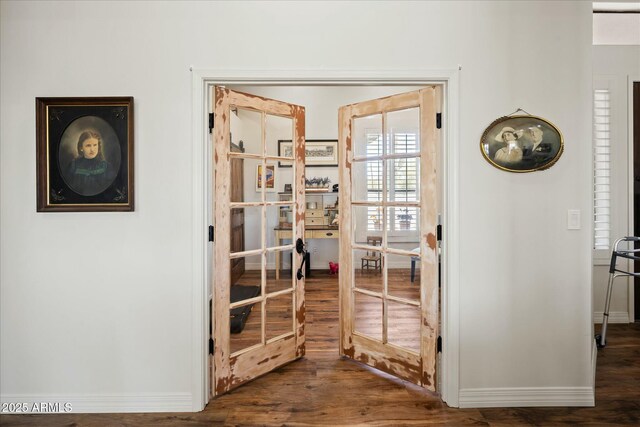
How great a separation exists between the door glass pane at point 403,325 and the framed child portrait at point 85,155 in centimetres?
Result: 188

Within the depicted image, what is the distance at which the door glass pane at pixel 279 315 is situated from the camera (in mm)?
2602

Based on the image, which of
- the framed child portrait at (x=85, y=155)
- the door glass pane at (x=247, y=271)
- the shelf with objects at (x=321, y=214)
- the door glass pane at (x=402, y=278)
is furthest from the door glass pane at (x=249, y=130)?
the shelf with objects at (x=321, y=214)

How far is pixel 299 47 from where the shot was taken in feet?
7.22

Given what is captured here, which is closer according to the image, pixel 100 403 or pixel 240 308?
pixel 100 403

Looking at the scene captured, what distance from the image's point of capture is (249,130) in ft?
8.29

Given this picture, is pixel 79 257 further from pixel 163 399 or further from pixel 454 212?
pixel 454 212

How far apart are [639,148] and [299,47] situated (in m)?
3.65

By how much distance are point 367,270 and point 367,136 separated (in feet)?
3.54

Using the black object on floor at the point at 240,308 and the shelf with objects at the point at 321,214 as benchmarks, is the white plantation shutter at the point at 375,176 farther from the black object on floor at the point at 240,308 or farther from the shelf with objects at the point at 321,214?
the shelf with objects at the point at 321,214

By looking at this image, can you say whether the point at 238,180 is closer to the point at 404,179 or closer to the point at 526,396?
the point at 404,179

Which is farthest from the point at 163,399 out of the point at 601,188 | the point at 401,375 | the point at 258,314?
the point at 601,188

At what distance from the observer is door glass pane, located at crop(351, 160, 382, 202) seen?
8.58 ft

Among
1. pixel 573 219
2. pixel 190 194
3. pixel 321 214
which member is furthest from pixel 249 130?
pixel 321 214

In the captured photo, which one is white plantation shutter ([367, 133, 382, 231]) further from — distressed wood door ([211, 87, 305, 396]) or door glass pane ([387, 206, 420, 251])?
distressed wood door ([211, 87, 305, 396])
